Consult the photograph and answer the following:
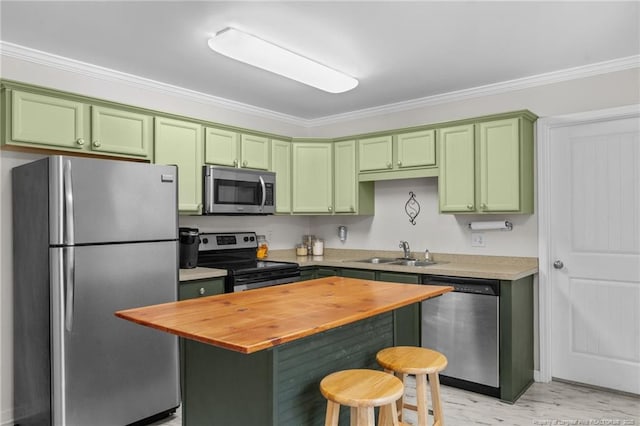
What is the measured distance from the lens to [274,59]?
110 inches

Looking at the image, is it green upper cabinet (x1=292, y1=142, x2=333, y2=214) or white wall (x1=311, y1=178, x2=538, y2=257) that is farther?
green upper cabinet (x1=292, y1=142, x2=333, y2=214)

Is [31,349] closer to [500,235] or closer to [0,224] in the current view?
[0,224]

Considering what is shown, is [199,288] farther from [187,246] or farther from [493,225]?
[493,225]

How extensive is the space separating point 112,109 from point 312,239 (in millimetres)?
2585

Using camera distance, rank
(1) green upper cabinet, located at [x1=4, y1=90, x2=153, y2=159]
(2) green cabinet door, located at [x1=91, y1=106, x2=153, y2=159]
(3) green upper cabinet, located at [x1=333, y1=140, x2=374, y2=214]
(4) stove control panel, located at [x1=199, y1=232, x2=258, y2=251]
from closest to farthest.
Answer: (1) green upper cabinet, located at [x1=4, y1=90, x2=153, y2=159] → (2) green cabinet door, located at [x1=91, y1=106, x2=153, y2=159] → (4) stove control panel, located at [x1=199, y1=232, x2=258, y2=251] → (3) green upper cabinet, located at [x1=333, y1=140, x2=374, y2=214]

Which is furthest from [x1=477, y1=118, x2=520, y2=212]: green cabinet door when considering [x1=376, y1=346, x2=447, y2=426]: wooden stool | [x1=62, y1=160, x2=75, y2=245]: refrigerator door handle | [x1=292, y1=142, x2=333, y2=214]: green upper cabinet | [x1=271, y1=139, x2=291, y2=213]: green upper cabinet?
[x1=62, y1=160, x2=75, y2=245]: refrigerator door handle

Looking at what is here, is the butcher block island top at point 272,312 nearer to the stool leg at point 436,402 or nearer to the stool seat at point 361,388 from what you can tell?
the stool seat at point 361,388

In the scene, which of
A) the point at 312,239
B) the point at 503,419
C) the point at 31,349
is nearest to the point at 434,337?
the point at 503,419

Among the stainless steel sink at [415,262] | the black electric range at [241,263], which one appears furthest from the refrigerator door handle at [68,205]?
the stainless steel sink at [415,262]

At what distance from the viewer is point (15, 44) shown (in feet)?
9.48

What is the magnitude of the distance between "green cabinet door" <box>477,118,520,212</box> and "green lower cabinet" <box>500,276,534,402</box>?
0.63 m

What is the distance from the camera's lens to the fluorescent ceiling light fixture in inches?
103

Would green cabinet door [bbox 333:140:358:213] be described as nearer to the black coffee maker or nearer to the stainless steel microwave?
the stainless steel microwave

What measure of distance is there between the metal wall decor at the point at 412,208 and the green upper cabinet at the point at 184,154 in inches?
77.7
